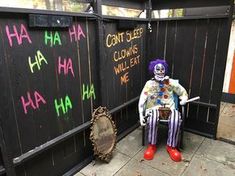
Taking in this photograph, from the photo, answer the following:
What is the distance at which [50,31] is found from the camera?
5.23ft

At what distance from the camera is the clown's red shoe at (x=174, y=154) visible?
2.24 metres

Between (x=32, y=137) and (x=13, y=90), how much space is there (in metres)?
0.43

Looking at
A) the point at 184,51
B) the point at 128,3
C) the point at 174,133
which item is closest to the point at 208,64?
the point at 184,51

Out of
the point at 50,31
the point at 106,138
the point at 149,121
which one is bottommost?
the point at 106,138

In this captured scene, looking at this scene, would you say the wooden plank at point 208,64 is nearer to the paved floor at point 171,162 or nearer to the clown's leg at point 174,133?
the paved floor at point 171,162

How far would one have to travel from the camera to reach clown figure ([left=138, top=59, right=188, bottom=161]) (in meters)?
2.28

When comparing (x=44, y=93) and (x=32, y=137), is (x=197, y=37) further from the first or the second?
(x=32, y=137)

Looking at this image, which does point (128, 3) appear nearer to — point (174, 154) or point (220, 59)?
point (220, 59)

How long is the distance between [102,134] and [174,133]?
82cm

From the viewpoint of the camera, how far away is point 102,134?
219 cm

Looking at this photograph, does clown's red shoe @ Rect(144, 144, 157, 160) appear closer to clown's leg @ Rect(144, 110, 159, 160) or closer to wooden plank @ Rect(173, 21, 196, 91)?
clown's leg @ Rect(144, 110, 159, 160)

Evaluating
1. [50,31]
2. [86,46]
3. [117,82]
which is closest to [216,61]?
[117,82]

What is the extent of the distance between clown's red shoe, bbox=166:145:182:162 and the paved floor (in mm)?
43

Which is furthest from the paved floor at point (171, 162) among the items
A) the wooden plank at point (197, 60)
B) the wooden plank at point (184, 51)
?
the wooden plank at point (184, 51)
